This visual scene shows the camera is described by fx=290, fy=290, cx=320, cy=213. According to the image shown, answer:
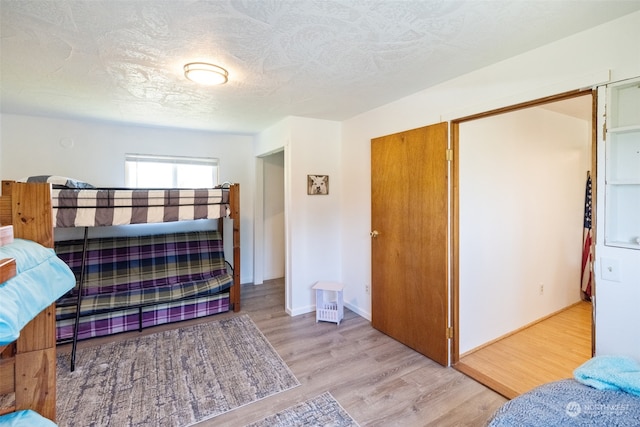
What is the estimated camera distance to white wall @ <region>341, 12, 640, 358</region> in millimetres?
1475

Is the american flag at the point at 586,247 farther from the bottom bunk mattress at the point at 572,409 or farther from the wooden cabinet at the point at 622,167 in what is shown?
the bottom bunk mattress at the point at 572,409

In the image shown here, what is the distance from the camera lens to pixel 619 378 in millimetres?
1102

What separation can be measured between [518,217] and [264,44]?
9.28 ft

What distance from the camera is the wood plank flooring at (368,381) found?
1826 millimetres

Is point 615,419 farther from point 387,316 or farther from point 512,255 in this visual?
point 512,255


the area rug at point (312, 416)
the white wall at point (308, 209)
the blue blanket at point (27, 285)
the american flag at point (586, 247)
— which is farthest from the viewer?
the american flag at point (586, 247)

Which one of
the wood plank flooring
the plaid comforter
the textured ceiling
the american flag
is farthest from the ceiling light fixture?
the american flag

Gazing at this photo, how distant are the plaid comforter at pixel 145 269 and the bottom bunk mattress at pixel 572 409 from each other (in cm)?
299

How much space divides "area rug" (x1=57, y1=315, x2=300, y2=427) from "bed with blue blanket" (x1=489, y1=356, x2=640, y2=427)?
1.53m

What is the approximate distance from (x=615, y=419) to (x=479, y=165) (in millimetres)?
1990

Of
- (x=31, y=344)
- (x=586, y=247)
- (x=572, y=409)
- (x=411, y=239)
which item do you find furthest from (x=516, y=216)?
(x=31, y=344)

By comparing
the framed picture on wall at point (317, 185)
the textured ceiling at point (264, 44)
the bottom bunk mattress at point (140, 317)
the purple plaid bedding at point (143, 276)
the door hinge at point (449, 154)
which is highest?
the textured ceiling at point (264, 44)

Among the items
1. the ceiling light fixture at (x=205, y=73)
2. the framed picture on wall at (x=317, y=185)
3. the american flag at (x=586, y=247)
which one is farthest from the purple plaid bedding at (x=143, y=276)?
the american flag at (x=586, y=247)

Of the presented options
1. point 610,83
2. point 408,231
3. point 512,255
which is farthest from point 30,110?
point 512,255
